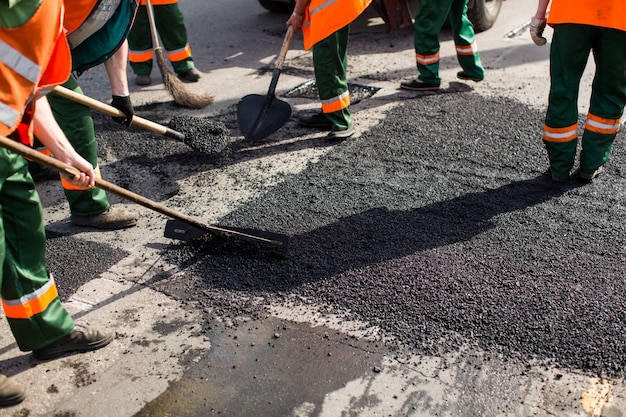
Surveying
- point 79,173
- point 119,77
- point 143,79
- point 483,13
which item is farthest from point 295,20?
point 483,13

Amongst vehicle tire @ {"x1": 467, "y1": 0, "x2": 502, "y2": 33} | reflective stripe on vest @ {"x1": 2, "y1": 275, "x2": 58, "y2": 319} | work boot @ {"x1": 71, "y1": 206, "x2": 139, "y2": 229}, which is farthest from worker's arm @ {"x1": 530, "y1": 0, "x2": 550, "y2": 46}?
reflective stripe on vest @ {"x1": 2, "y1": 275, "x2": 58, "y2": 319}

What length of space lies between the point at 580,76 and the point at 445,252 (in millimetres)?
1407

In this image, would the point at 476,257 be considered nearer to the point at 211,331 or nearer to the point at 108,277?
the point at 211,331

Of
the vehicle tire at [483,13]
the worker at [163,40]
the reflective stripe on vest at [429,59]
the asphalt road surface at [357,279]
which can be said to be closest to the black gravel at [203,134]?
the asphalt road surface at [357,279]

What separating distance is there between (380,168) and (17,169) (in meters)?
2.56

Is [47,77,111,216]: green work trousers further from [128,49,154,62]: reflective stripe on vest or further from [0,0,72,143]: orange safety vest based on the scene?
[128,49,154,62]: reflective stripe on vest

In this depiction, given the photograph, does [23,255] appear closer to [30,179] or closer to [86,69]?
[30,179]

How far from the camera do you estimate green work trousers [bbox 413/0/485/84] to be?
575 cm

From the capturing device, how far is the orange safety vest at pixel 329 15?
4.65m

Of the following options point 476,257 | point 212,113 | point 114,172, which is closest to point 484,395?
point 476,257

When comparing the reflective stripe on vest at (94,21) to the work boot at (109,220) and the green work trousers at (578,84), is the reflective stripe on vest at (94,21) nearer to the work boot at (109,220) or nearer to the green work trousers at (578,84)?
the work boot at (109,220)

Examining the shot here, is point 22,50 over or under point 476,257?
over

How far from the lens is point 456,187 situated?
14.3ft

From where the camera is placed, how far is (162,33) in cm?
624
